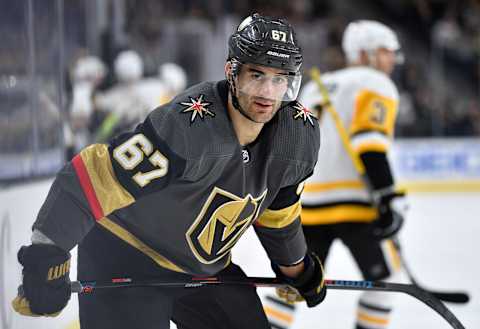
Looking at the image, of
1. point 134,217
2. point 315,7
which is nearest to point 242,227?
point 134,217

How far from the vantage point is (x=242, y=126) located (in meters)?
1.87

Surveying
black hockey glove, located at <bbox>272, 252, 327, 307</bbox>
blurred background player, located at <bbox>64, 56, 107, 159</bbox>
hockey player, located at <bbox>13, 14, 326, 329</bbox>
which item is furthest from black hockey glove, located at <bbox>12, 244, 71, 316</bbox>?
blurred background player, located at <bbox>64, 56, 107, 159</bbox>

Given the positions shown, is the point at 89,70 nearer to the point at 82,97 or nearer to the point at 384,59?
the point at 82,97

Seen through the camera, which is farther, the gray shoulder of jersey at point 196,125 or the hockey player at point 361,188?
the hockey player at point 361,188

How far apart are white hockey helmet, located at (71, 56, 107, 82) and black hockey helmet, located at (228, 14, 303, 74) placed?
288 cm

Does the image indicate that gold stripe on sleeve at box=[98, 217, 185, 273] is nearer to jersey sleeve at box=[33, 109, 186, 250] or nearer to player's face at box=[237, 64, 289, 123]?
jersey sleeve at box=[33, 109, 186, 250]

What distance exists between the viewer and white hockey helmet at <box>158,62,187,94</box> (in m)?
7.57

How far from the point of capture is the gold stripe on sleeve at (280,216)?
2.10 m

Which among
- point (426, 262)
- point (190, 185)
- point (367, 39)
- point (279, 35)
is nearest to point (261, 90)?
point (279, 35)

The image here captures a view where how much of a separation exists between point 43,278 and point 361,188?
1671 mm

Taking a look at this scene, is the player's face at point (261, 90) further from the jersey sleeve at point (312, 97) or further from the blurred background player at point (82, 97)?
the blurred background player at point (82, 97)

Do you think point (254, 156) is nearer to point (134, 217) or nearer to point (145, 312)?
point (134, 217)

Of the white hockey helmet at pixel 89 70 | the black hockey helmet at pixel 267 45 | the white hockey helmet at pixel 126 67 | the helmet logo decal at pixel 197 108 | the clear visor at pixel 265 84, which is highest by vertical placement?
the black hockey helmet at pixel 267 45

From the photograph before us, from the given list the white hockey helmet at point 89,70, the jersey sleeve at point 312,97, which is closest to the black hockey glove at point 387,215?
the jersey sleeve at point 312,97
